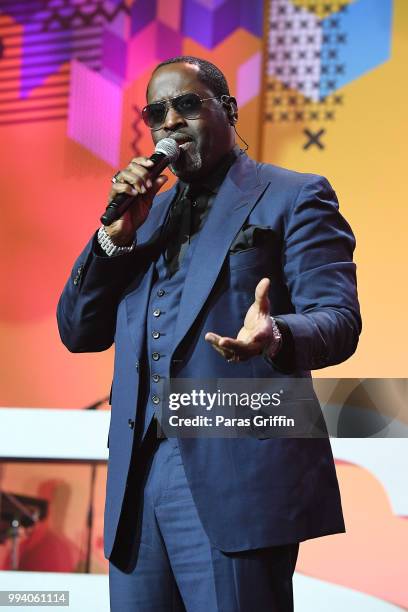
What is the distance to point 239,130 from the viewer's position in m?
3.17

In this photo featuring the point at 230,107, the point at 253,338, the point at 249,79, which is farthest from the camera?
the point at 249,79

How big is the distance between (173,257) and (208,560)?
58 cm

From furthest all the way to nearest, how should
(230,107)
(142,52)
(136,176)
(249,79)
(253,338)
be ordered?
1. (142,52)
2. (249,79)
3. (230,107)
4. (136,176)
5. (253,338)

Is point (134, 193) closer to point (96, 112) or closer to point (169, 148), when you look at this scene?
point (169, 148)

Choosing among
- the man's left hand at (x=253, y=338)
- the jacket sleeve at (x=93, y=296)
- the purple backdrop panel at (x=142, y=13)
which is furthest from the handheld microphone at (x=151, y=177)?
the purple backdrop panel at (x=142, y=13)

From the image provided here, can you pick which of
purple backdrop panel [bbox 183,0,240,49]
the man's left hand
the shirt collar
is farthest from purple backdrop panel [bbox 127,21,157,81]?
the man's left hand

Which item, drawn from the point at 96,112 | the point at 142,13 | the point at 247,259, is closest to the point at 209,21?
the point at 142,13

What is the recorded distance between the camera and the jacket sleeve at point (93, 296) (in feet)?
5.83

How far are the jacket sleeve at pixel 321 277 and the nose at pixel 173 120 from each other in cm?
29

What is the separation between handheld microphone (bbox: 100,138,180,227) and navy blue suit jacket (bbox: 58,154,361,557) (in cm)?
12

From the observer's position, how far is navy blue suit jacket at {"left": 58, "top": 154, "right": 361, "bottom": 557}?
1532 millimetres

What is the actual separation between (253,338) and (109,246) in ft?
1.70

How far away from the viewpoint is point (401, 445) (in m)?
2.97

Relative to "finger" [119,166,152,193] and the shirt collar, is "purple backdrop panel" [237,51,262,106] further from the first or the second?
"finger" [119,166,152,193]
